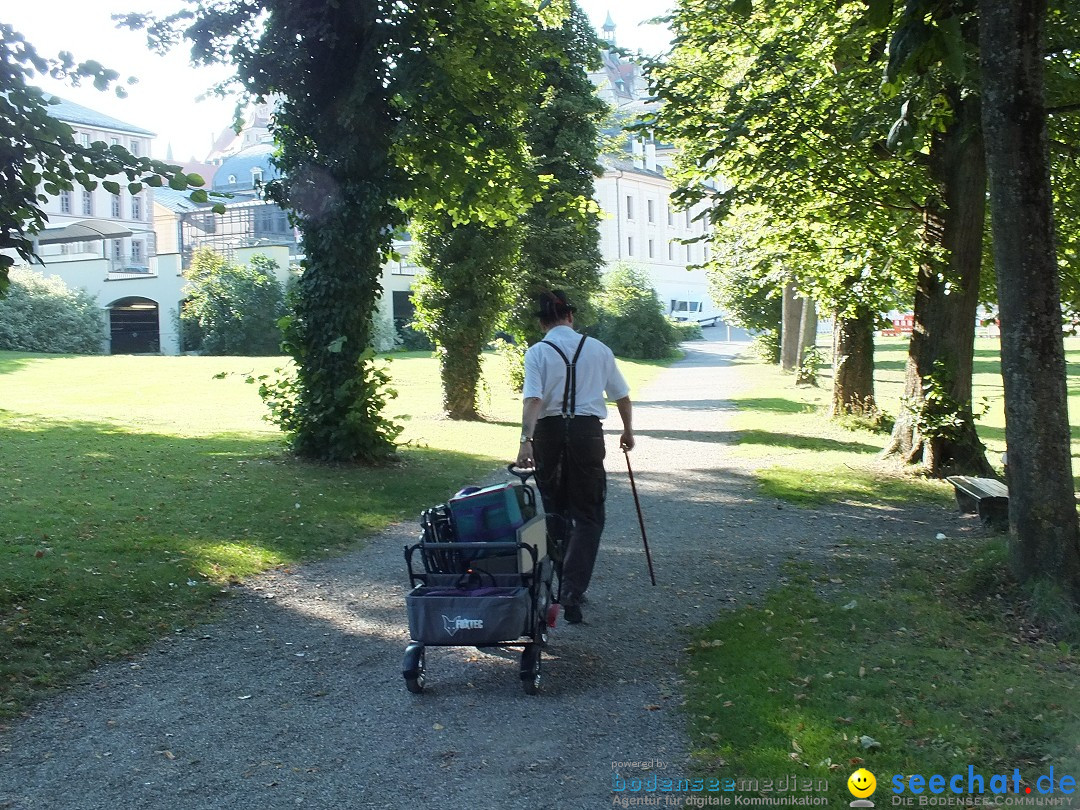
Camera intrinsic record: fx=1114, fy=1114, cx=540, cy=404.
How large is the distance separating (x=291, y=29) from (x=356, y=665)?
372 inches

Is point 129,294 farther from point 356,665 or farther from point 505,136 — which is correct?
point 356,665

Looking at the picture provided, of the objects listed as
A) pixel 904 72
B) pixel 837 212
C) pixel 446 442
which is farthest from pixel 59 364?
pixel 904 72

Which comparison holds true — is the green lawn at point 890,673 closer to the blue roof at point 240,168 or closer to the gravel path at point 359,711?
the gravel path at point 359,711

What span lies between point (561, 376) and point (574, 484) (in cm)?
66

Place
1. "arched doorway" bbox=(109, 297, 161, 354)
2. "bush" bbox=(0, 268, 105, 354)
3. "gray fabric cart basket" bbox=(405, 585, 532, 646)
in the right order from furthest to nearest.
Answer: "arched doorway" bbox=(109, 297, 161, 354) → "bush" bbox=(0, 268, 105, 354) → "gray fabric cart basket" bbox=(405, 585, 532, 646)

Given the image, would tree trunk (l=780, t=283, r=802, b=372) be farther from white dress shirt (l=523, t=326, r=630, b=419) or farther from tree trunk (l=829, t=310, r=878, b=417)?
white dress shirt (l=523, t=326, r=630, b=419)

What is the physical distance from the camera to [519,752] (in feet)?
16.1

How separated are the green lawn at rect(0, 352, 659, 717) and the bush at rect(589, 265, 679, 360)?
85.6 ft

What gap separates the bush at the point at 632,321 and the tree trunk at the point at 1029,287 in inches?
1651

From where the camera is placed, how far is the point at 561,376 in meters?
6.75

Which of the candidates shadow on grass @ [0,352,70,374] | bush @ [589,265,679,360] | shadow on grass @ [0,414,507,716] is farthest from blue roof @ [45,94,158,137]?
shadow on grass @ [0,414,507,716]

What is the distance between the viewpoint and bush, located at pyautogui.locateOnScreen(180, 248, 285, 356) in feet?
144

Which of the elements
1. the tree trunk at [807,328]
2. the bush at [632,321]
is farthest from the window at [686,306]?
the tree trunk at [807,328]

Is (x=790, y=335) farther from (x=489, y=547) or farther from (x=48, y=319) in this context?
(x=489, y=547)
